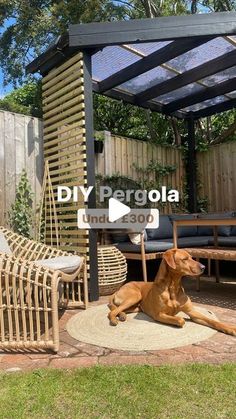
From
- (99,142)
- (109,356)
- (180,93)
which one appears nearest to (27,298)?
(109,356)

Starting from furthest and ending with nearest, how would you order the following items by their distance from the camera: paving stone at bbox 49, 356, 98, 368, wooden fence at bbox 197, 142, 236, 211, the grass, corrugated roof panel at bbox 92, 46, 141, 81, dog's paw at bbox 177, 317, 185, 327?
wooden fence at bbox 197, 142, 236, 211
corrugated roof panel at bbox 92, 46, 141, 81
dog's paw at bbox 177, 317, 185, 327
paving stone at bbox 49, 356, 98, 368
the grass

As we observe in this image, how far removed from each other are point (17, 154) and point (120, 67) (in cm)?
177

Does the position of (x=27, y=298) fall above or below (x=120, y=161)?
below

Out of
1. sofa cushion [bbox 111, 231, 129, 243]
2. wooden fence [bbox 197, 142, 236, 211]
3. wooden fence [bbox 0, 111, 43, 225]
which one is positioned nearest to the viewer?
wooden fence [bbox 0, 111, 43, 225]

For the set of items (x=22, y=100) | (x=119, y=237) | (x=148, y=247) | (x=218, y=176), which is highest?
(x=22, y=100)

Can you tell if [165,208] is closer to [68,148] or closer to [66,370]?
[68,148]

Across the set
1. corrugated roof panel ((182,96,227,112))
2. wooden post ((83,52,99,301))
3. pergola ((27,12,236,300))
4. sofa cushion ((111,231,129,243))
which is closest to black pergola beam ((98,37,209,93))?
pergola ((27,12,236,300))

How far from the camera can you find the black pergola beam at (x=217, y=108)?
637 centimetres

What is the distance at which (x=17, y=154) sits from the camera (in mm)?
4742

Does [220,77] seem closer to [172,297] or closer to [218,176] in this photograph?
[218,176]

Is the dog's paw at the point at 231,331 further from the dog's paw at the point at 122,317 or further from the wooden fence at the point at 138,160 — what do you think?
the wooden fence at the point at 138,160

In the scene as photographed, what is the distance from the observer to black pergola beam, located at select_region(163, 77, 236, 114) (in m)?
5.61

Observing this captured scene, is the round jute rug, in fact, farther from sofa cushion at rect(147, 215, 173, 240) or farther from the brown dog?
sofa cushion at rect(147, 215, 173, 240)

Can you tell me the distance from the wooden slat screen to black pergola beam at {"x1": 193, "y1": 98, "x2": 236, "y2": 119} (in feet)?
10.4
